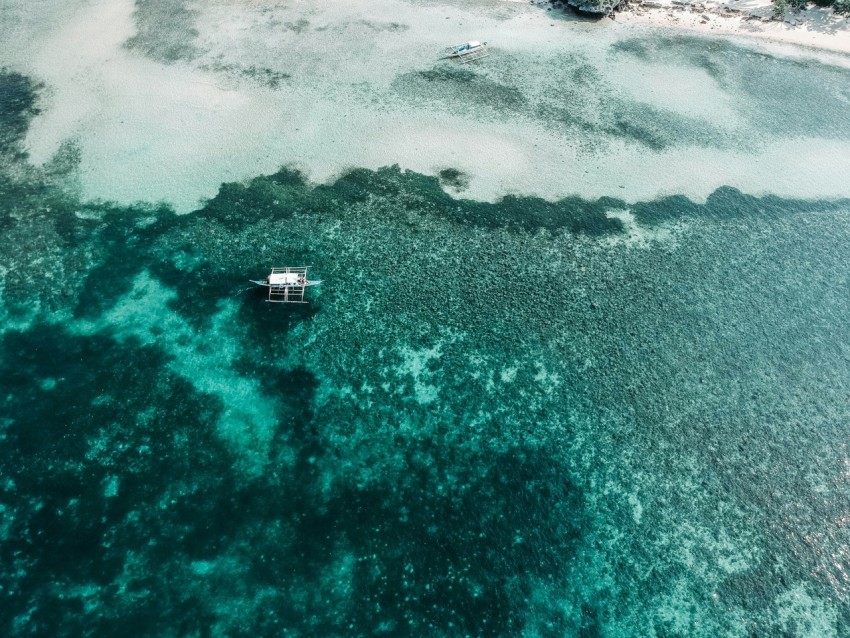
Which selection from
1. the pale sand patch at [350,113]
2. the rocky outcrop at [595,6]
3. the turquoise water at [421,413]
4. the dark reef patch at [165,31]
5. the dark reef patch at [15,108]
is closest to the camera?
the turquoise water at [421,413]

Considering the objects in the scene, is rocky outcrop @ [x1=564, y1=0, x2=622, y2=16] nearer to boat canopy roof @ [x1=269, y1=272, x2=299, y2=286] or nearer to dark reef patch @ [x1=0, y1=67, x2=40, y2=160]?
boat canopy roof @ [x1=269, y1=272, x2=299, y2=286]

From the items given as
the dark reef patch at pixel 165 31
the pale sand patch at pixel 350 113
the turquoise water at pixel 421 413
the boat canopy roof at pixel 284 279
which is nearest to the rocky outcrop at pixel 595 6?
the pale sand patch at pixel 350 113

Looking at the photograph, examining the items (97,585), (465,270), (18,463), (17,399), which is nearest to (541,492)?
(465,270)

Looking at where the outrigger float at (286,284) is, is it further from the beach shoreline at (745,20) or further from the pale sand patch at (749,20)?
the pale sand patch at (749,20)

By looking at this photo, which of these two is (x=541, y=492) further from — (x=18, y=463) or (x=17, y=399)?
(x=17, y=399)

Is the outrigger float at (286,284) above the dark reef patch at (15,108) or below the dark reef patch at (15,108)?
below

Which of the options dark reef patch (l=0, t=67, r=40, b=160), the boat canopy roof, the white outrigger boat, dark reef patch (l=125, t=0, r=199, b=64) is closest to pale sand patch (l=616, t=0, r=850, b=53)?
the white outrigger boat
